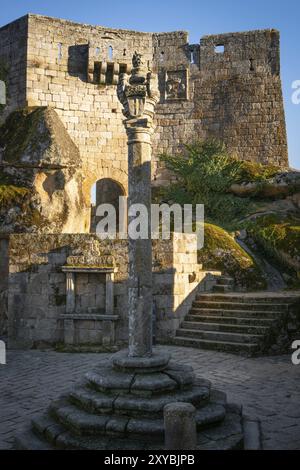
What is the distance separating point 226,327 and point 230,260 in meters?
2.83

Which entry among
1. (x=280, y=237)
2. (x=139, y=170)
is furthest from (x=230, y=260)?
(x=139, y=170)

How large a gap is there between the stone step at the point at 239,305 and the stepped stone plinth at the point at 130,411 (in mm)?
4326

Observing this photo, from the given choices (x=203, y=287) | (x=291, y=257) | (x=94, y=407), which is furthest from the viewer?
(x=291, y=257)

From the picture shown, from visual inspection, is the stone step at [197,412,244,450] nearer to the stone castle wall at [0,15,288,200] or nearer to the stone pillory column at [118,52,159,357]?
the stone pillory column at [118,52,159,357]

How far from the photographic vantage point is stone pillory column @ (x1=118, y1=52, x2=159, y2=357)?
17.8 feet

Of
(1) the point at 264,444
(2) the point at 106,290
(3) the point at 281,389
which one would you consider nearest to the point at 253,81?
(2) the point at 106,290

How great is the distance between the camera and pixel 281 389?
6.35 metres

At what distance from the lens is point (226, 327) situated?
→ 9.20 meters

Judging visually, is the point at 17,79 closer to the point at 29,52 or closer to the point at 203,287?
the point at 29,52

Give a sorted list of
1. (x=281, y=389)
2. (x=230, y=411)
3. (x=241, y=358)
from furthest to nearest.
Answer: (x=241, y=358) → (x=281, y=389) → (x=230, y=411)

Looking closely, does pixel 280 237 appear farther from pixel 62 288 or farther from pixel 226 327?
pixel 62 288

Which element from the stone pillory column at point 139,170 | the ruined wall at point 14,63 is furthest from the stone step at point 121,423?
the ruined wall at point 14,63

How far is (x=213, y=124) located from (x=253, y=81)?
8.10 ft

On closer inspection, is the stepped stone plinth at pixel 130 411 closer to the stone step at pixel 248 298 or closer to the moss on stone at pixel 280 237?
the stone step at pixel 248 298
